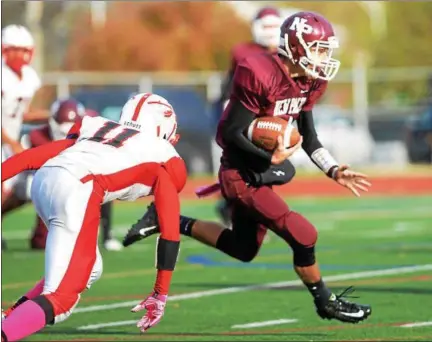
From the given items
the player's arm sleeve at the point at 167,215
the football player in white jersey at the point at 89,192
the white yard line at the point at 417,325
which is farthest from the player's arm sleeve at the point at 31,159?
the white yard line at the point at 417,325

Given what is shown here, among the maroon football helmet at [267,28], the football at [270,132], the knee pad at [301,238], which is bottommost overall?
the knee pad at [301,238]

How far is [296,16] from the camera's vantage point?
24.6 ft

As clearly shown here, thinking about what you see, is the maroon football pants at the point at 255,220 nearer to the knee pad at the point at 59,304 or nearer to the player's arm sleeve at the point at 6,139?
the knee pad at the point at 59,304

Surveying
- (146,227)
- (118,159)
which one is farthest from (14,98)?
(118,159)

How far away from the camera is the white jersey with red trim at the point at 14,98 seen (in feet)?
37.5

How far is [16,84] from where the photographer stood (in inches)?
454

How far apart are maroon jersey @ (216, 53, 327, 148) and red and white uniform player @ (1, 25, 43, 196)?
4207 millimetres

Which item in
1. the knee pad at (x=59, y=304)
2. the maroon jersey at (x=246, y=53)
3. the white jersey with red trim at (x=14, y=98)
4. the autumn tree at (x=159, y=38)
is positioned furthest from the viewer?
the autumn tree at (x=159, y=38)

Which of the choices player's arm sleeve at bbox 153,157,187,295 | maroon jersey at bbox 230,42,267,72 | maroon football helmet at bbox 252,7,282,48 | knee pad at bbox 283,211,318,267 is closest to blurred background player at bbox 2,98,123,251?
maroon jersey at bbox 230,42,267,72

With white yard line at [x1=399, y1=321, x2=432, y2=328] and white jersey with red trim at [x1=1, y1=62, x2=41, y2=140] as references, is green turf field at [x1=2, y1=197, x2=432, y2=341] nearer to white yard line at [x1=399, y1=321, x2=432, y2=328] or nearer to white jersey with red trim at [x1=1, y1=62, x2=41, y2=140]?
white yard line at [x1=399, y1=321, x2=432, y2=328]

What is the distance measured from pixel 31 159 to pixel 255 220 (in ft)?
6.49

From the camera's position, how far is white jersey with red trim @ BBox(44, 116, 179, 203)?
236 inches

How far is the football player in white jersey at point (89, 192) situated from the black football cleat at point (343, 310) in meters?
1.58

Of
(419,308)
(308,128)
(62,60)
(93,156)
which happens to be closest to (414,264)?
(419,308)
